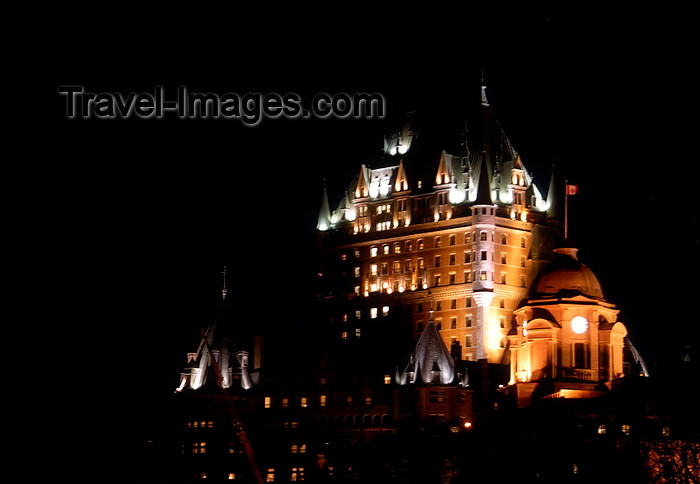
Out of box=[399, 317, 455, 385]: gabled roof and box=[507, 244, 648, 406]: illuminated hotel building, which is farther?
box=[399, 317, 455, 385]: gabled roof

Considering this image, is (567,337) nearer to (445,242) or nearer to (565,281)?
(565,281)

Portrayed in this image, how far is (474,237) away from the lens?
595 ft

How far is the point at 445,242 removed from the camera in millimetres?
184125

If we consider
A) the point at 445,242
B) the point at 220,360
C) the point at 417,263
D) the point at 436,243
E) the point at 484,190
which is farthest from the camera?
the point at 417,263

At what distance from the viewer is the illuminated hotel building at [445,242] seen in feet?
590

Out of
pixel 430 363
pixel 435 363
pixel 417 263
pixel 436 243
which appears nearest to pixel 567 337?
pixel 435 363

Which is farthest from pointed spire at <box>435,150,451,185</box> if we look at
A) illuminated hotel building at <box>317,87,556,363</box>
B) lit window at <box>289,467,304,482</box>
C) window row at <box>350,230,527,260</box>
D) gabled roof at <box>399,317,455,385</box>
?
lit window at <box>289,467,304,482</box>

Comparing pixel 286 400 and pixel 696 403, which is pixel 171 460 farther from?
pixel 696 403

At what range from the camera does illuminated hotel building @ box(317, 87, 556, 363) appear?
590ft

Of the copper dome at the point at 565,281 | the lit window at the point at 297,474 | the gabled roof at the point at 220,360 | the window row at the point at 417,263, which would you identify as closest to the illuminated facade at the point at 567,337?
the copper dome at the point at 565,281

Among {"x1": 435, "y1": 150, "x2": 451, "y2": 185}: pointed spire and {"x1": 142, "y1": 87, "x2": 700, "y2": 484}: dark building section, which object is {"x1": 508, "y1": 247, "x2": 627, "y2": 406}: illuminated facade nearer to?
{"x1": 142, "y1": 87, "x2": 700, "y2": 484}: dark building section

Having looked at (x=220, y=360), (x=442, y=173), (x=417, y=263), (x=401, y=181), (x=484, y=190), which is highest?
(x=442, y=173)

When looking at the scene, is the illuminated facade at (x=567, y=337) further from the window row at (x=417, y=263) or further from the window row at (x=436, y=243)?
the window row at (x=436, y=243)

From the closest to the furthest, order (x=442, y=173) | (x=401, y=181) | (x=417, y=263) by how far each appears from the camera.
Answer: (x=442, y=173) < (x=417, y=263) < (x=401, y=181)
